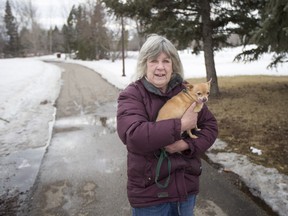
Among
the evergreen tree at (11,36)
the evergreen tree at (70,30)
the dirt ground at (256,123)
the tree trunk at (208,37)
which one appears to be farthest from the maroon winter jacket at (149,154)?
the evergreen tree at (11,36)

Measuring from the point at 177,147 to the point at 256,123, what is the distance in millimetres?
6363

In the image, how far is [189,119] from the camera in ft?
7.05

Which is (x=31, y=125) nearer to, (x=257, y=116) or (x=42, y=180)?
(x=42, y=180)

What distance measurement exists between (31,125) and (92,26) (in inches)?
1699

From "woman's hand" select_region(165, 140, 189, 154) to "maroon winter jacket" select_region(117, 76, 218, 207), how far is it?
50mm

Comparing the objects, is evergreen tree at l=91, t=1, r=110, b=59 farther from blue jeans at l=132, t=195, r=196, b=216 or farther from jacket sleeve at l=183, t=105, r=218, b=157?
blue jeans at l=132, t=195, r=196, b=216

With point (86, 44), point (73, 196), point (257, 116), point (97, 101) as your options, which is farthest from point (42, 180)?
point (86, 44)

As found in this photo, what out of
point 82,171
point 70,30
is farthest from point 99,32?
point 82,171

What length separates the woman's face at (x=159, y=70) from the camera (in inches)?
87.7

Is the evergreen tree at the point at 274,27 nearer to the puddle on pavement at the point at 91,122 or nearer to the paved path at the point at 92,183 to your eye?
the paved path at the point at 92,183

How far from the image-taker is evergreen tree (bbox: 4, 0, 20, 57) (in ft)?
240

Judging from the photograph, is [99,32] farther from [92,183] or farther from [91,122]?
[92,183]

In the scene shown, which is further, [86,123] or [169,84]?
[86,123]

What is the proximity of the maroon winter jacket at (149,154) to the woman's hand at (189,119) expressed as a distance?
0.31 ft
